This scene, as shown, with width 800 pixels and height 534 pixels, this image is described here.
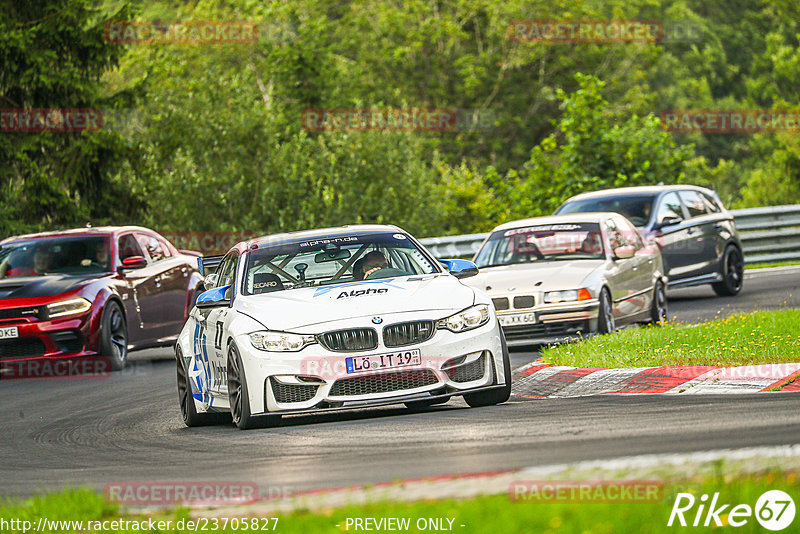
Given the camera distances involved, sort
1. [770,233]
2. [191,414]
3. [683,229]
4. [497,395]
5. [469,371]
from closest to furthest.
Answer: [469,371]
[497,395]
[191,414]
[683,229]
[770,233]

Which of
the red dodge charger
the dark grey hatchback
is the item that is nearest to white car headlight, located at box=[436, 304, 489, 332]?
the red dodge charger

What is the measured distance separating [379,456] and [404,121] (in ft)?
111

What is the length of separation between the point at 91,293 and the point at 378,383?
305 inches

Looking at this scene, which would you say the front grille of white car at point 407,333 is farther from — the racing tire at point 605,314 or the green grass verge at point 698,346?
the racing tire at point 605,314

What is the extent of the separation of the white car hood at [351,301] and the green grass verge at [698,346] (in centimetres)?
222

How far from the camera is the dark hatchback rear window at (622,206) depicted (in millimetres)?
20531

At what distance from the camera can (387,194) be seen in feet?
128

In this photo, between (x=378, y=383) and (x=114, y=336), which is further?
(x=114, y=336)

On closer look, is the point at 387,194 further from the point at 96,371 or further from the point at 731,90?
the point at 731,90

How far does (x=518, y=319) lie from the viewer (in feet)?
50.0

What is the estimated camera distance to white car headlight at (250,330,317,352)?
9.61 m

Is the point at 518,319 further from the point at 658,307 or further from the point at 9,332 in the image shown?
the point at 9,332

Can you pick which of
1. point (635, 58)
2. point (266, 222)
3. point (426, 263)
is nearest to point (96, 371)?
point (426, 263)

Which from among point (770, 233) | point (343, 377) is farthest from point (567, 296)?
point (770, 233)
